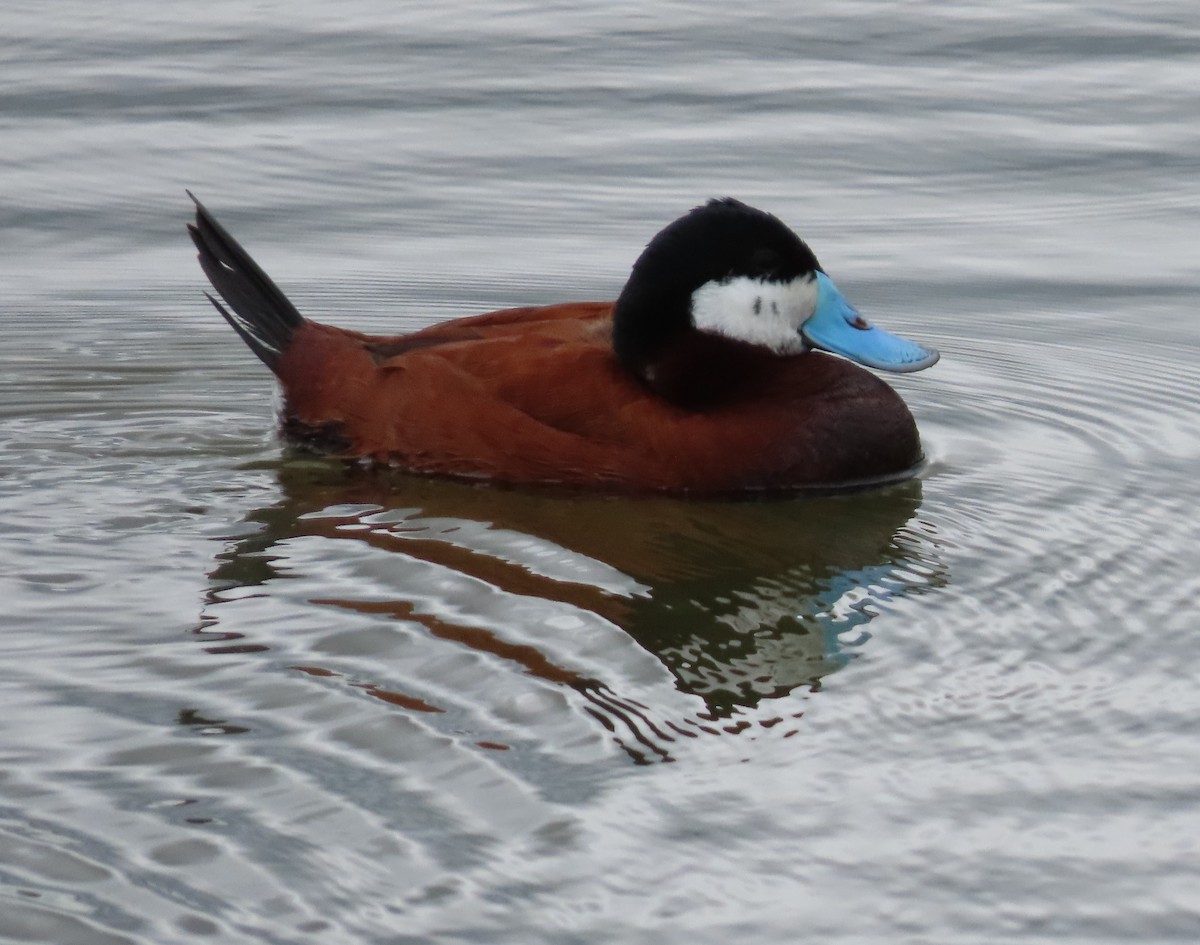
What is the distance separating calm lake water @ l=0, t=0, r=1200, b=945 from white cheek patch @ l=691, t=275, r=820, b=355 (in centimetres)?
49

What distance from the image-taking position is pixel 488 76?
945 centimetres

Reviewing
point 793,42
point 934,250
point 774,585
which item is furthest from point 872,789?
point 793,42

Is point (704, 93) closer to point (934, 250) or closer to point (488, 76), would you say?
point (488, 76)

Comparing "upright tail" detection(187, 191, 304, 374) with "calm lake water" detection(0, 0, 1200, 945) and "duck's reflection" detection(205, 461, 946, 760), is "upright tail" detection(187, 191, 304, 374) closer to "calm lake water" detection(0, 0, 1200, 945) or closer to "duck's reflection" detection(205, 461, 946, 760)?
"calm lake water" detection(0, 0, 1200, 945)

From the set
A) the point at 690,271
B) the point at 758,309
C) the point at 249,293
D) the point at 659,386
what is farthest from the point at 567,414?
the point at 249,293

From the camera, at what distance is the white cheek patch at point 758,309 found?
5.21 metres

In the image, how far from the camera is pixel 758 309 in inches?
208

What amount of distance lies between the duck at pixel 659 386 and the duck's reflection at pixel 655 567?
8 cm

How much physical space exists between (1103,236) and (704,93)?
2430 mm

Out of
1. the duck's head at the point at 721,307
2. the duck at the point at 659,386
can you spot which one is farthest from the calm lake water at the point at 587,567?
the duck's head at the point at 721,307

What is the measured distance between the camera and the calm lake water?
3127 millimetres

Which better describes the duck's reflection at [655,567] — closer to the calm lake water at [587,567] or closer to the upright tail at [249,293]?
the calm lake water at [587,567]

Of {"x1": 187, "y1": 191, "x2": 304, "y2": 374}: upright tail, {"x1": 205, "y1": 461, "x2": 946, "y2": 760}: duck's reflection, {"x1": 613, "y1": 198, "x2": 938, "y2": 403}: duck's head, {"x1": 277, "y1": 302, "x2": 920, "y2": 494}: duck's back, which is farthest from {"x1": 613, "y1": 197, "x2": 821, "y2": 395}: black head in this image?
{"x1": 187, "y1": 191, "x2": 304, "y2": 374}: upright tail

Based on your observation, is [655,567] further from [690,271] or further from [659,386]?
[690,271]
